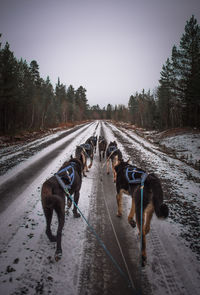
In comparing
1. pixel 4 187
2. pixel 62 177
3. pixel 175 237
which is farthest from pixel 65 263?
pixel 4 187

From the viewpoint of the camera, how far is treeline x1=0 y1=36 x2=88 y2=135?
66.2ft

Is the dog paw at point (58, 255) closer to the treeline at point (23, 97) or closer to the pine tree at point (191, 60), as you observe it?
the treeline at point (23, 97)

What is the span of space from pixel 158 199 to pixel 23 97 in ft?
108

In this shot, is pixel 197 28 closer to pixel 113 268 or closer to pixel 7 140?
pixel 113 268

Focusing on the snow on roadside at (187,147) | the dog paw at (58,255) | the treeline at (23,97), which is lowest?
the dog paw at (58,255)

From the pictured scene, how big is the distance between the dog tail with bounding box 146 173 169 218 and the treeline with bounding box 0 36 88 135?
21.5 meters

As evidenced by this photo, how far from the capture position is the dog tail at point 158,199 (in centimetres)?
239

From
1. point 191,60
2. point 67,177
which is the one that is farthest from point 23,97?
point 67,177

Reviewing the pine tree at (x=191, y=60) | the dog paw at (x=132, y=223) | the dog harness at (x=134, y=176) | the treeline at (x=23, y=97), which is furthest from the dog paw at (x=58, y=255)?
the pine tree at (x=191, y=60)

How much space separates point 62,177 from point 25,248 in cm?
169

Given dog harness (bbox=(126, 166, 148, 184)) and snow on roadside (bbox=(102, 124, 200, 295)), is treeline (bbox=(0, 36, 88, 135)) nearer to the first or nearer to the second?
dog harness (bbox=(126, 166, 148, 184))

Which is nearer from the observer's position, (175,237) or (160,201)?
(160,201)

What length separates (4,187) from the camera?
5.54 meters

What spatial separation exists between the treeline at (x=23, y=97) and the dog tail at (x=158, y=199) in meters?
21.5
